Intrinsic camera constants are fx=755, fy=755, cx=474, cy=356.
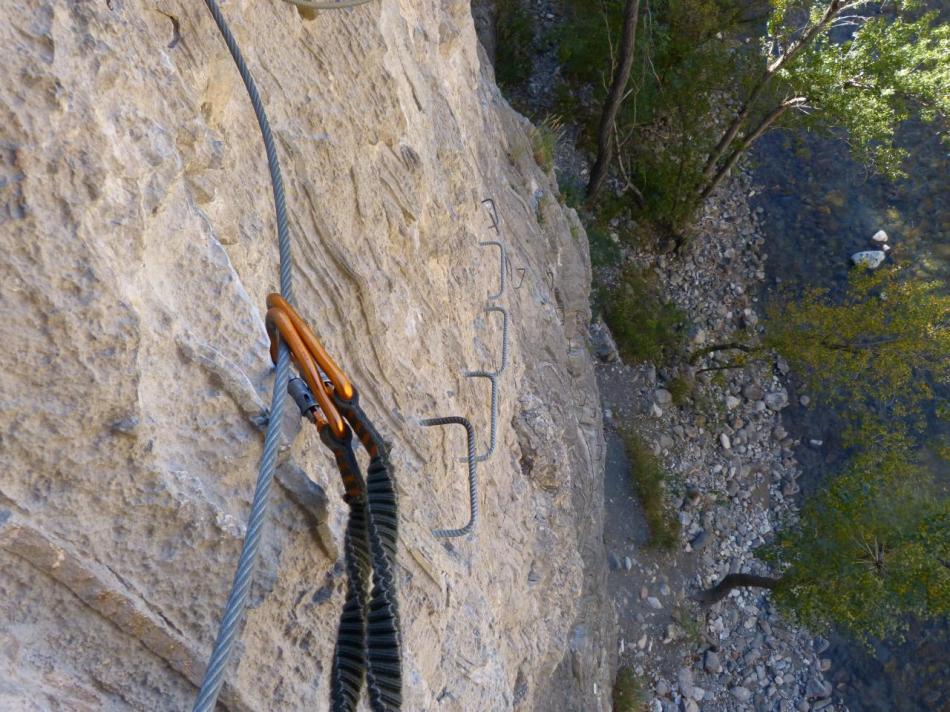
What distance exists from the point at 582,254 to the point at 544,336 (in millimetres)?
1920

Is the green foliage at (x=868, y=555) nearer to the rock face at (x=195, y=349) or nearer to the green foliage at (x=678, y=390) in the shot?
the green foliage at (x=678, y=390)

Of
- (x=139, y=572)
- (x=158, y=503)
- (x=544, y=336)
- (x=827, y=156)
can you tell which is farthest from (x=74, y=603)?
(x=827, y=156)

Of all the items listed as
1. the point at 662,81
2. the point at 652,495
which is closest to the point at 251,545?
the point at 652,495

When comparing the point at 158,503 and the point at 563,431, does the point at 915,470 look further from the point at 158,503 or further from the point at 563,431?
the point at 158,503

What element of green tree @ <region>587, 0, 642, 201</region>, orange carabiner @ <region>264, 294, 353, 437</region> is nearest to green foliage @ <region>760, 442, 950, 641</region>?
green tree @ <region>587, 0, 642, 201</region>

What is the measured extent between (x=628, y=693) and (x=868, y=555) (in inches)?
108

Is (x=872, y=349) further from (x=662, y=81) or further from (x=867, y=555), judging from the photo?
(x=662, y=81)

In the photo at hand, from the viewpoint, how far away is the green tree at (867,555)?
22.4ft

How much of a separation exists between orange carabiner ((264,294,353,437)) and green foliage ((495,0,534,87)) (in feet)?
34.7

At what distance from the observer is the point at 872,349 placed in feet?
30.6

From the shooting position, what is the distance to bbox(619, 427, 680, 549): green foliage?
9.28 metres

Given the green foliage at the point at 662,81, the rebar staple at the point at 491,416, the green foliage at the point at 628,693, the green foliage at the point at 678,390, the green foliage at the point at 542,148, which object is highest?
the rebar staple at the point at 491,416

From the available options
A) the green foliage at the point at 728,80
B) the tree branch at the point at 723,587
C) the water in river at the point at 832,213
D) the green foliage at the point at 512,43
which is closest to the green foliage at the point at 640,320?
the green foliage at the point at 728,80

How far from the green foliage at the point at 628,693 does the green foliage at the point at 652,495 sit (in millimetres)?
1724
